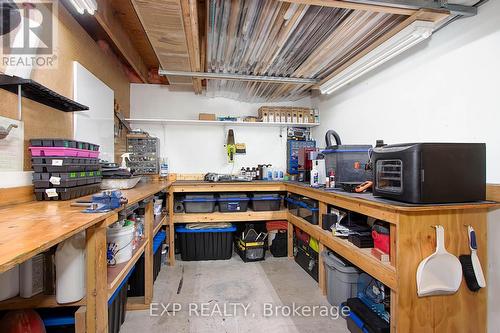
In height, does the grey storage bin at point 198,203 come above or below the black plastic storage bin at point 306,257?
above

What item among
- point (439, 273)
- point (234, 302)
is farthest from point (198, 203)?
point (439, 273)

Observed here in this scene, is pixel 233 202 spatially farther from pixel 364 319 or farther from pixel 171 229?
pixel 364 319

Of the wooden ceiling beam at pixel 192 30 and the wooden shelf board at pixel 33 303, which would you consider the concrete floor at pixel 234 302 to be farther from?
the wooden ceiling beam at pixel 192 30

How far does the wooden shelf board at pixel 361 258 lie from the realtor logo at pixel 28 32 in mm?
2652

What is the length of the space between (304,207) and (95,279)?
2.23 metres

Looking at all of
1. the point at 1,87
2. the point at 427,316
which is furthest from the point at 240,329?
the point at 1,87

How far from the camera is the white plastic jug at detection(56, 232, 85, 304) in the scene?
1.06 m

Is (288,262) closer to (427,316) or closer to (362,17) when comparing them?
(427,316)

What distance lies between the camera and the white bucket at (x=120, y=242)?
5.08 feet

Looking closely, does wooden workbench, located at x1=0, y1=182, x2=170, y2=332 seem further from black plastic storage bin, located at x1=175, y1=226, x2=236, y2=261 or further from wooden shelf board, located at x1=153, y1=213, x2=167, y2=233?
black plastic storage bin, located at x1=175, y1=226, x2=236, y2=261

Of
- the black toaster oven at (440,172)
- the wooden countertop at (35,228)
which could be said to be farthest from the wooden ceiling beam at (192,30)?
the black toaster oven at (440,172)

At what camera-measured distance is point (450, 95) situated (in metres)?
1.93

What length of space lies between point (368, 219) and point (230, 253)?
180cm

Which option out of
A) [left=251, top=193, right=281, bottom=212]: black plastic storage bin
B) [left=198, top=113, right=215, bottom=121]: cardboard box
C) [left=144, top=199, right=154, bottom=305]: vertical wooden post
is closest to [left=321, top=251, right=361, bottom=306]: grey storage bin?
[left=251, top=193, right=281, bottom=212]: black plastic storage bin
